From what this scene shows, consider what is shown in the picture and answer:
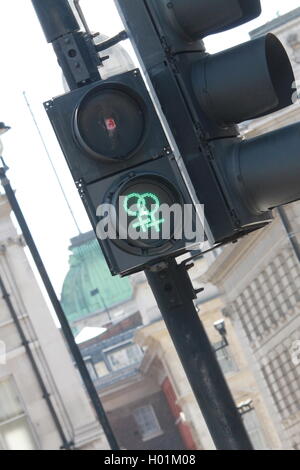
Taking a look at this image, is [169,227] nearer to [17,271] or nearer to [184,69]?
[184,69]

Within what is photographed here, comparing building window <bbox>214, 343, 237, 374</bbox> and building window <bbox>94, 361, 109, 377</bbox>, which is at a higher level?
building window <bbox>94, 361, 109, 377</bbox>

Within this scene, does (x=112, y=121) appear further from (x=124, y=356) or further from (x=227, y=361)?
(x=124, y=356)

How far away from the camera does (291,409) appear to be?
49656 millimetres

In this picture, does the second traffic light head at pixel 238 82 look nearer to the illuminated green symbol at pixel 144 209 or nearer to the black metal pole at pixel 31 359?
the illuminated green symbol at pixel 144 209

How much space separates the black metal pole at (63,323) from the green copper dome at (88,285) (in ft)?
308

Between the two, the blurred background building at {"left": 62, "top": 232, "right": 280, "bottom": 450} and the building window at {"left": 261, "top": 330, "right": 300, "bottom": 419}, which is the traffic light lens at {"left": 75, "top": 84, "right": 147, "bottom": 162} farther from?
the building window at {"left": 261, "top": 330, "right": 300, "bottom": 419}

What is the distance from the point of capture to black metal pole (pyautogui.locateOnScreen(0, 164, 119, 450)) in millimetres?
17344

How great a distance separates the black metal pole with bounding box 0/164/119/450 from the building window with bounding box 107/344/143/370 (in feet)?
243

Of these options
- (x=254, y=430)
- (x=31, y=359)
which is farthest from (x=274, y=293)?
(x=31, y=359)

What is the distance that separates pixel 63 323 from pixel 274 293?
29.8m

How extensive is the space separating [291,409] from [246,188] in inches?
1742

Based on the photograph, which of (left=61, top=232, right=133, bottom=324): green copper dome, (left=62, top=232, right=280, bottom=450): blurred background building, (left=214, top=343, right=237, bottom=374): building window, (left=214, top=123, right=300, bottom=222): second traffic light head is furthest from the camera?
(left=61, top=232, right=133, bottom=324): green copper dome

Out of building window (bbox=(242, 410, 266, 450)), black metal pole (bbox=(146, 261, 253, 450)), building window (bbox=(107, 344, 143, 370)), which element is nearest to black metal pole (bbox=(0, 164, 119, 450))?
black metal pole (bbox=(146, 261, 253, 450))

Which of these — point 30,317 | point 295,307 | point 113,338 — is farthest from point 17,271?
point 113,338
